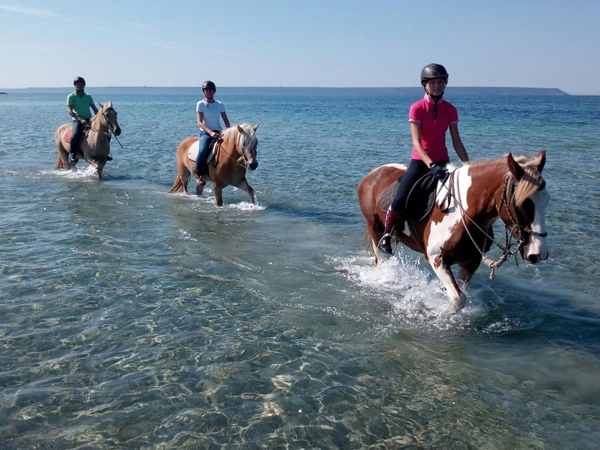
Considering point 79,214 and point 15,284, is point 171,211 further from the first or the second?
point 15,284

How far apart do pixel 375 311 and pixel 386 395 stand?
2.03 meters

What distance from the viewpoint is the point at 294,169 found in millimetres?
19062

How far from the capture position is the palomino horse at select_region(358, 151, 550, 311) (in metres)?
4.88

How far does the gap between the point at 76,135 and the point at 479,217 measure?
14.3 metres

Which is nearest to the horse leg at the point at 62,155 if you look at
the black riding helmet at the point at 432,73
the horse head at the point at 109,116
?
the horse head at the point at 109,116

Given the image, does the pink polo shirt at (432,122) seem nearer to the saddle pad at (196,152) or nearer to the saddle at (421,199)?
the saddle at (421,199)

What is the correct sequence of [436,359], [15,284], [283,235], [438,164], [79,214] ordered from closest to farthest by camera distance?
[436,359] < [438,164] < [15,284] < [283,235] < [79,214]

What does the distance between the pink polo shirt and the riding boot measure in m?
0.77

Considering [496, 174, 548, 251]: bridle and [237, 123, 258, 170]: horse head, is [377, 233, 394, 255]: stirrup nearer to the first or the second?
[496, 174, 548, 251]: bridle

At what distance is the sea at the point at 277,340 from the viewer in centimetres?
423

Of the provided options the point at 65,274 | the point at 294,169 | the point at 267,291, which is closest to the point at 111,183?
the point at 294,169

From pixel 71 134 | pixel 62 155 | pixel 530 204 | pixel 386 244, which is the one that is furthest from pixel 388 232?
pixel 62 155

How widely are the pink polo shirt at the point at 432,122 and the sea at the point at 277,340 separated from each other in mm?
538

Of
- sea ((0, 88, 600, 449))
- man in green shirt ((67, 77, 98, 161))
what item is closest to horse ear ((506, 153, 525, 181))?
sea ((0, 88, 600, 449))
